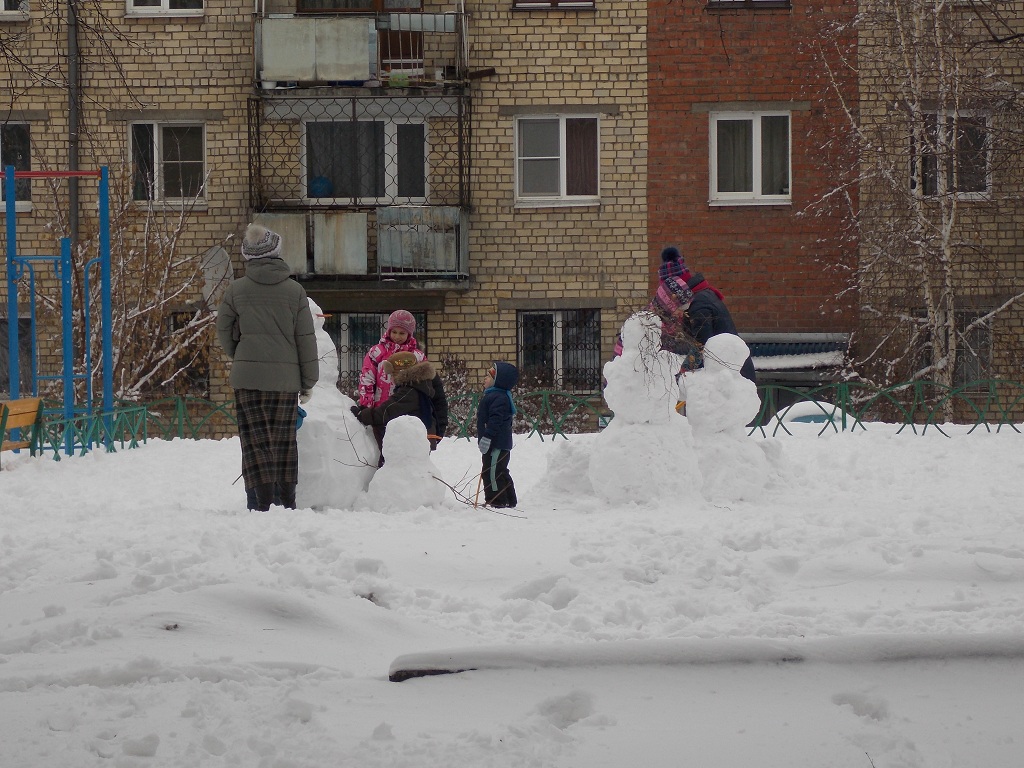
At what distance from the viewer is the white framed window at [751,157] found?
18.6 metres

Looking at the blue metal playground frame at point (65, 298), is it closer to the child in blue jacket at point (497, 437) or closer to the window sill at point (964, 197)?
the child in blue jacket at point (497, 437)

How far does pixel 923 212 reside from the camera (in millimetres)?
17812

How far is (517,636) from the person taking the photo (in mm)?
5305

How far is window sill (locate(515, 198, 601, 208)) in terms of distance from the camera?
732 inches

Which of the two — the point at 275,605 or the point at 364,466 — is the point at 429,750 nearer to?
the point at 275,605

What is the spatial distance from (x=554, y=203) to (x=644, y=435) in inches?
403

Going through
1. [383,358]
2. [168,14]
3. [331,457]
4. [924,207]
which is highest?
[168,14]

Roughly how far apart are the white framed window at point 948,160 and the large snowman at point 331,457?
1050cm

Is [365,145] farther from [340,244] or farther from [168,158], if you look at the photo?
[168,158]

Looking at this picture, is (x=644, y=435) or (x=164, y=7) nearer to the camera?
(x=644, y=435)

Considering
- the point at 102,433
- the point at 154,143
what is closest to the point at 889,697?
the point at 102,433

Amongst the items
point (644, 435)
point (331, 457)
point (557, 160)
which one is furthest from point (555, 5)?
point (331, 457)

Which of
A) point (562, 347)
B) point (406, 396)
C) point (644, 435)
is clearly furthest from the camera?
point (562, 347)

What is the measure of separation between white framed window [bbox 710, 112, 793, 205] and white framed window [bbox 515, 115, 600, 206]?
1.72m
